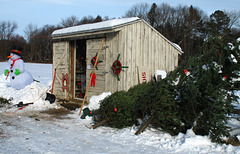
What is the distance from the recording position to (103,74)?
8156mm

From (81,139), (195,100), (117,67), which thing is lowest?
(81,139)

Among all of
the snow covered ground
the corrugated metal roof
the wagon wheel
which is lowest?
the snow covered ground

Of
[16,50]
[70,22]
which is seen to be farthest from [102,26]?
[70,22]

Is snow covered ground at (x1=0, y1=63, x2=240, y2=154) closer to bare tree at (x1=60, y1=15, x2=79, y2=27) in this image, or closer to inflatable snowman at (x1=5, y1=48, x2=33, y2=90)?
inflatable snowman at (x1=5, y1=48, x2=33, y2=90)

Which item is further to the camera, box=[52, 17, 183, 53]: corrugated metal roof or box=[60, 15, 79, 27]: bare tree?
box=[60, 15, 79, 27]: bare tree

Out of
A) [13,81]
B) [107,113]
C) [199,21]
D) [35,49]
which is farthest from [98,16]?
[107,113]

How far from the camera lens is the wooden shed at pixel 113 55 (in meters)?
7.62

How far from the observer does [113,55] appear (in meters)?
7.85

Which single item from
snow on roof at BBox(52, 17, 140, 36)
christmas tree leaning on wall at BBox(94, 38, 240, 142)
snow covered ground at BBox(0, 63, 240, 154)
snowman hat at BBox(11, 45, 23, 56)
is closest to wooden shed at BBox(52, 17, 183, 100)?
snow on roof at BBox(52, 17, 140, 36)

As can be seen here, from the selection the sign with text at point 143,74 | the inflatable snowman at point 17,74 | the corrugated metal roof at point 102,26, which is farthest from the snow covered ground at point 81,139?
the corrugated metal roof at point 102,26

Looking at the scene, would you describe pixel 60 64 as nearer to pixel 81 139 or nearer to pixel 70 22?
pixel 81 139

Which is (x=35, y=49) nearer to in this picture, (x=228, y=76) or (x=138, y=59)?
(x=138, y=59)

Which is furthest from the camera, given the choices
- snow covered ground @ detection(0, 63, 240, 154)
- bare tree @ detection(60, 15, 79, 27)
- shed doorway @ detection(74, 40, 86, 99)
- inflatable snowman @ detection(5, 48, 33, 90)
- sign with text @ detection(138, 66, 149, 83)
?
bare tree @ detection(60, 15, 79, 27)

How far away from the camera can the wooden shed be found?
7.62m
